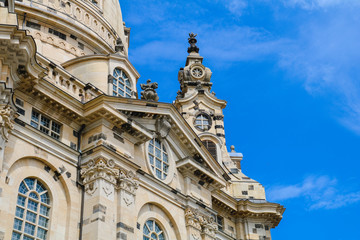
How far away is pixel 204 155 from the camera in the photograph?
3142cm

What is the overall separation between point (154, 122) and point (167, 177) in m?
3.06

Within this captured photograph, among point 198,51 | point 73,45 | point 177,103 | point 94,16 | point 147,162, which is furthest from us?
point 198,51

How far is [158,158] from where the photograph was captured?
28.7m

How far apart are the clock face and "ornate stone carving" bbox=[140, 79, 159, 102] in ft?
56.8

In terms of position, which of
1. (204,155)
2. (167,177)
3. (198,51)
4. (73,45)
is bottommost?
(167,177)

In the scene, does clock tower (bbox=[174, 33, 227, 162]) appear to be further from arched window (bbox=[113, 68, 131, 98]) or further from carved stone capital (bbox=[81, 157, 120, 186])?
carved stone capital (bbox=[81, 157, 120, 186])

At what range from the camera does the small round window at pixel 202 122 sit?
140 ft

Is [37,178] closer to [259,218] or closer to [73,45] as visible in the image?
[73,45]

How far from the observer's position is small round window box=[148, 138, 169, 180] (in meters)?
28.2

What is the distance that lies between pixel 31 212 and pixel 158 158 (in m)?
8.63

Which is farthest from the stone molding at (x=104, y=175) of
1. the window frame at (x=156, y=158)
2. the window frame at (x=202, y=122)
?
the window frame at (x=202, y=122)

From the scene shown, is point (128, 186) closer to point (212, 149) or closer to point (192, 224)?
point (192, 224)

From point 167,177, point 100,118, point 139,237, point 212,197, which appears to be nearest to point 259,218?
point 212,197

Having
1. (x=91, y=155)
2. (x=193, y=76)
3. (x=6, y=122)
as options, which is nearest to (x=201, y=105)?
(x=193, y=76)
